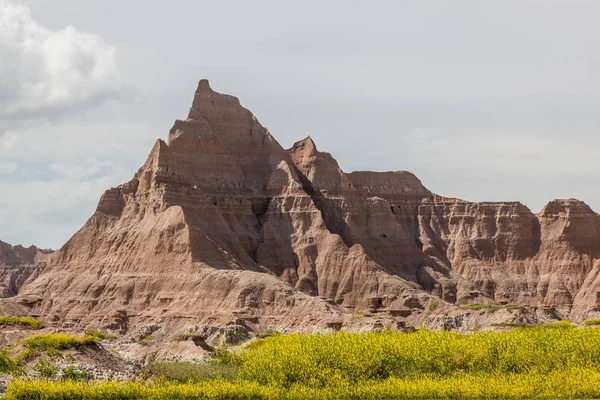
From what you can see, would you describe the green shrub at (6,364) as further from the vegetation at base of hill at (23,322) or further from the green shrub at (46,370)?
the vegetation at base of hill at (23,322)

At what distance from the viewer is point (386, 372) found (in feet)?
230

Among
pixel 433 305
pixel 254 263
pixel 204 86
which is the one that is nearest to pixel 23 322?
pixel 254 263

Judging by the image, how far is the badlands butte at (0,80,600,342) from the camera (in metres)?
145

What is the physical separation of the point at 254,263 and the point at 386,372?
99.9m

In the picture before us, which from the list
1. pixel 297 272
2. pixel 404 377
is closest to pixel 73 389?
pixel 404 377

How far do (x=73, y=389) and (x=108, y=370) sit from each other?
12.1 m

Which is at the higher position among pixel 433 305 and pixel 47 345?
pixel 433 305

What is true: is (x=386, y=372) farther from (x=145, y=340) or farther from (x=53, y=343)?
(x=145, y=340)

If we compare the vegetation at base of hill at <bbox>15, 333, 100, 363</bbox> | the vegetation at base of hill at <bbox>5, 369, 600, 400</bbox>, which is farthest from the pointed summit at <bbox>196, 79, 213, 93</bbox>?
the vegetation at base of hill at <bbox>5, 369, 600, 400</bbox>

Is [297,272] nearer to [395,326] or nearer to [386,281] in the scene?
[386,281]

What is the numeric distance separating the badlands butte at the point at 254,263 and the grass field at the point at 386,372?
53742 mm

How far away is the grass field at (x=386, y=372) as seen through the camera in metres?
63.0

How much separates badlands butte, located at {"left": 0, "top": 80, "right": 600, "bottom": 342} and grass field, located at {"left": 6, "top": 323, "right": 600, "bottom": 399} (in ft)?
176

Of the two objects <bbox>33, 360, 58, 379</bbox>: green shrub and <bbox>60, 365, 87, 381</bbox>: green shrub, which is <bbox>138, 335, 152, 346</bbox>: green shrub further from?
<bbox>60, 365, 87, 381</bbox>: green shrub
